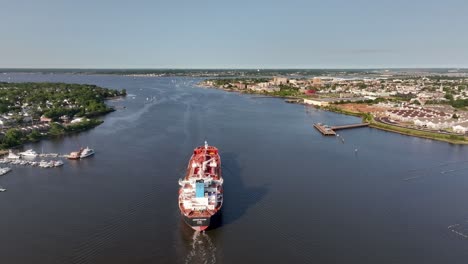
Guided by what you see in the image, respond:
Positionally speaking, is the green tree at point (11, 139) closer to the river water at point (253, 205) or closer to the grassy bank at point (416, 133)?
the river water at point (253, 205)

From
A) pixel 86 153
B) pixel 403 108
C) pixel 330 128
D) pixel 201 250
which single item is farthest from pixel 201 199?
pixel 403 108

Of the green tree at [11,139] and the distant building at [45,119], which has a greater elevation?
the distant building at [45,119]

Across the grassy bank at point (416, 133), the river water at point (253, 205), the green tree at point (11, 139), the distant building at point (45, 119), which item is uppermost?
the distant building at point (45, 119)

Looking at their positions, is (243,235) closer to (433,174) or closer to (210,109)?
(433,174)

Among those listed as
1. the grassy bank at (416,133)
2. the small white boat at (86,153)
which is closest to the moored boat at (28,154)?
the small white boat at (86,153)

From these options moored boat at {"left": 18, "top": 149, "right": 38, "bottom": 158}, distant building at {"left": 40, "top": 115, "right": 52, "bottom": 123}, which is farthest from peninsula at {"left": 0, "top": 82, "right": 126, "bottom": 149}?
moored boat at {"left": 18, "top": 149, "right": 38, "bottom": 158}

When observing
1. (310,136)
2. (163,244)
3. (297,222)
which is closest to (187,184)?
(163,244)

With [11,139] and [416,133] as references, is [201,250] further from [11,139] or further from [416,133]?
[416,133]
